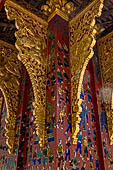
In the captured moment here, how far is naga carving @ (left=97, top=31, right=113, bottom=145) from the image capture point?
2.70 metres

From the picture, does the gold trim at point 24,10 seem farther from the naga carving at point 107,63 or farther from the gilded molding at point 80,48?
the naga carving at point 107,63

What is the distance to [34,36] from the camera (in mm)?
2443

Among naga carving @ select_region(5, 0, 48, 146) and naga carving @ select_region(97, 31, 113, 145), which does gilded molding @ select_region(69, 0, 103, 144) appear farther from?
naga carving @ select_region(97, 31, 113, 145)

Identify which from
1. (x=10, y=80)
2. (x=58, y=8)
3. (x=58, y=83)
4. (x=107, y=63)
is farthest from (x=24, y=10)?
(x=107, y=63)

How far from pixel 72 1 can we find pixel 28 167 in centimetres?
233

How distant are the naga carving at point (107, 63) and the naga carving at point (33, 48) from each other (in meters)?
1.07

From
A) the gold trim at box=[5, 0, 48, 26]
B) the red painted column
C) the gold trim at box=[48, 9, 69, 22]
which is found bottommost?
the red painted column

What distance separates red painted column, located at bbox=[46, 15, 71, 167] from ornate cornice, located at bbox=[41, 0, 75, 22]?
0.07 meters

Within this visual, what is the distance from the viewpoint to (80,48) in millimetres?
2256

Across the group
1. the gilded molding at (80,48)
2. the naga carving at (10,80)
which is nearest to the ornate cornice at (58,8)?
the gilded molding at (80,48)

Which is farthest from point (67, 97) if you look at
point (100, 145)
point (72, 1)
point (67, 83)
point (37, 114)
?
point (72, 1)

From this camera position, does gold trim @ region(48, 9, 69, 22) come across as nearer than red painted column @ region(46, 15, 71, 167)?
No

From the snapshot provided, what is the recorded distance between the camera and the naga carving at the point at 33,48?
214cm

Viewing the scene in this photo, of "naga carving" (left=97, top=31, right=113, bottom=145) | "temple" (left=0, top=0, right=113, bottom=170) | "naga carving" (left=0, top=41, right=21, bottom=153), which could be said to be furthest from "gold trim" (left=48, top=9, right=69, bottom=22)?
"naga carving" (left=0, top=41, right=21, bottom=153)
